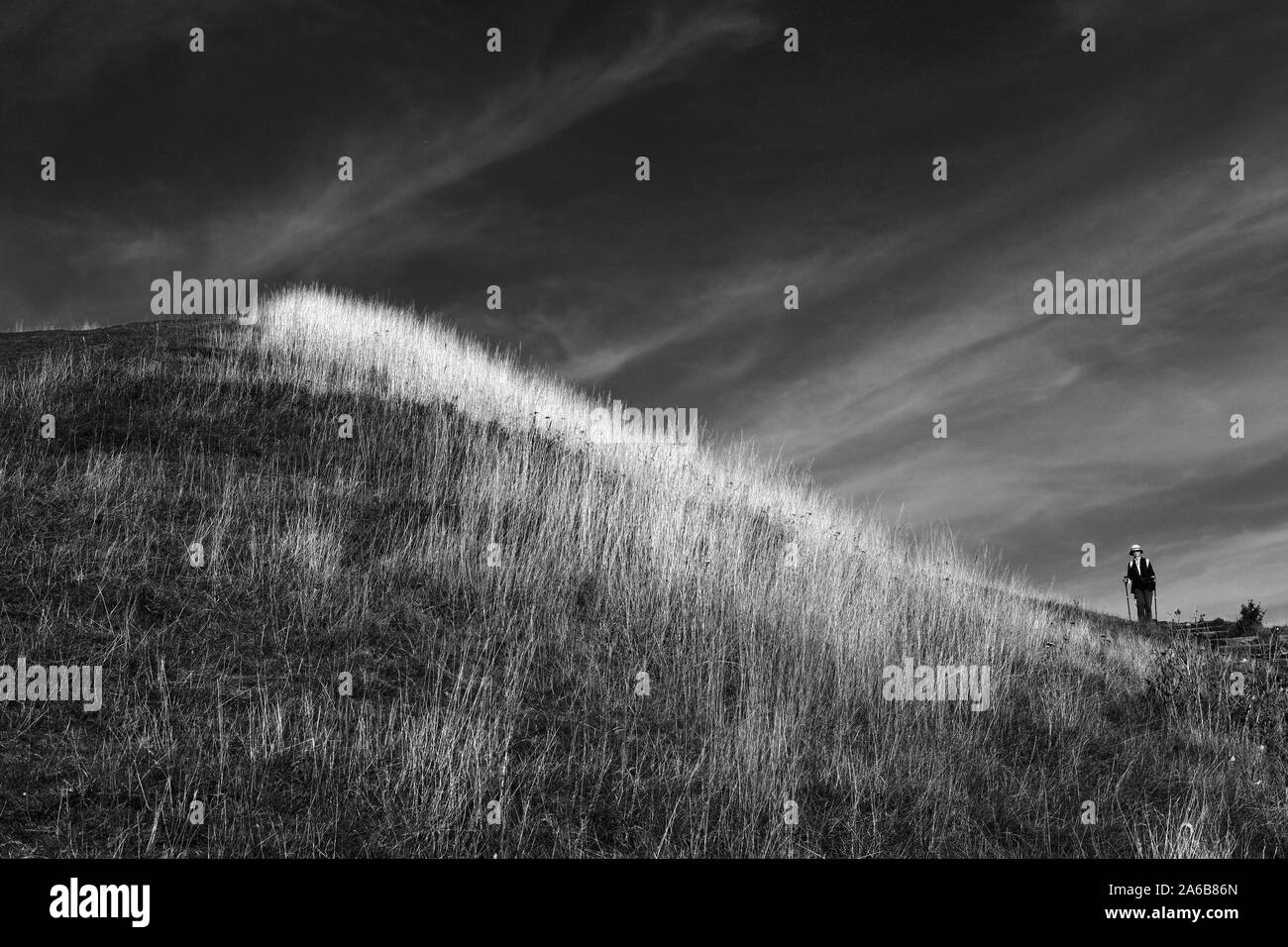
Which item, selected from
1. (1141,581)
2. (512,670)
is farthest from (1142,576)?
(512,670)

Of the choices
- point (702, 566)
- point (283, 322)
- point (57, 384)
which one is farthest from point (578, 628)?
point (283, 322)

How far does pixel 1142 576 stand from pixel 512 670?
15904 millimetres

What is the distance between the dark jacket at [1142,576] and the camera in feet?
57.4

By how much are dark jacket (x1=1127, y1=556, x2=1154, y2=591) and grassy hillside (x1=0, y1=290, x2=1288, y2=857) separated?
256 inches

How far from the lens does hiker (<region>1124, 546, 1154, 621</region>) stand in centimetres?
1752

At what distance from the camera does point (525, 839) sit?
4555mm

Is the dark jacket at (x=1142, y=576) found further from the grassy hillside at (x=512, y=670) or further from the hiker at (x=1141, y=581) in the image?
the grassy hillside at (x=512, y=670)

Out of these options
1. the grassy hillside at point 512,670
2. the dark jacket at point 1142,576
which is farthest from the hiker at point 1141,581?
the grassy hillside at point 512,670

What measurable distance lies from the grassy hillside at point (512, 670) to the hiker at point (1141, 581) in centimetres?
654

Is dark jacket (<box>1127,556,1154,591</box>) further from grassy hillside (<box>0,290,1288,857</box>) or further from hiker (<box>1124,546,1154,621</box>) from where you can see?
grassy hillside (<box>0,290,1288,857</box>)

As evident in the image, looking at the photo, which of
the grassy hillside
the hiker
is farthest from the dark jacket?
the grassy hillside

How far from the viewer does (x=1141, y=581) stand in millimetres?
17500
